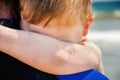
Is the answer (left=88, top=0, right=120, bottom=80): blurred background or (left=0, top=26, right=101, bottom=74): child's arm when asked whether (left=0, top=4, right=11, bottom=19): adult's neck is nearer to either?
(left=0, top=26, right=101, bottom=74): child's arm

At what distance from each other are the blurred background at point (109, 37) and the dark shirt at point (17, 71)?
2701 mm

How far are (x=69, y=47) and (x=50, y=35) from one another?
4 cm

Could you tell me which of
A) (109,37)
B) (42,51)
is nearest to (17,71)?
(42,51)

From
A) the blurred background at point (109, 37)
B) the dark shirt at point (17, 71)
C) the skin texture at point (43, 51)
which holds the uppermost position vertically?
the skin texture at point (43, 51)

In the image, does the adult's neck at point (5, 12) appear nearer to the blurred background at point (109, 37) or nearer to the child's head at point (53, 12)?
the child's head at point (53, 12)

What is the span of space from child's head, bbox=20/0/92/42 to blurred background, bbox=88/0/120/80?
269 cm

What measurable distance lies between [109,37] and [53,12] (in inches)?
204

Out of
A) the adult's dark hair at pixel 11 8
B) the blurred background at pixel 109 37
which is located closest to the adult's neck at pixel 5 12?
the adult's dark hair at pixel 11 8

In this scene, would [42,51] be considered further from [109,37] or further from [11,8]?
[109,37]

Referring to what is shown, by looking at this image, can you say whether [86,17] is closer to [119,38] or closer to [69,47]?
[69,47]

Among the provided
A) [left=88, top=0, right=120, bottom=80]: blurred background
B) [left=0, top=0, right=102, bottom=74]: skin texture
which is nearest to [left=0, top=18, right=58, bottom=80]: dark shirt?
[left=0, top=0, right=102, bottom=74]: skin texture

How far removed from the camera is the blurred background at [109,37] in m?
3.95

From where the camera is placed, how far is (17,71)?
74 cm

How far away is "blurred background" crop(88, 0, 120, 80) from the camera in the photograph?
3946mm
